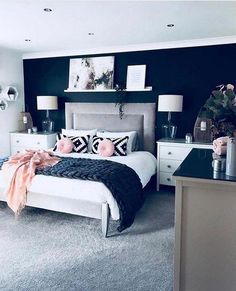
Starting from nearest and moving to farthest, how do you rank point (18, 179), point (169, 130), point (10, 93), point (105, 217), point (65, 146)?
point (105, 217)
point (18, 179)
point (65, 146)
point (169, 130)
point (10, 93)

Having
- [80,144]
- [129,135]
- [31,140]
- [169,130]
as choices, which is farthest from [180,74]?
[31,140]

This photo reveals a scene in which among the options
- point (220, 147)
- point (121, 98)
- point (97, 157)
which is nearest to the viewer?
point (220, 147)

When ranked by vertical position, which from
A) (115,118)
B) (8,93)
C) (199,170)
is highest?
(8,93)

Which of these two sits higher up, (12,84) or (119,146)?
(12,84)

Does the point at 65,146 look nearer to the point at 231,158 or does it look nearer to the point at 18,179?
the point at 18,179

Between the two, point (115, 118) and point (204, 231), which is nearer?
point (204, 231)

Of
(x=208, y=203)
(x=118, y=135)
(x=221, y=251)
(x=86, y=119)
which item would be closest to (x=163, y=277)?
(x=221, y=251)

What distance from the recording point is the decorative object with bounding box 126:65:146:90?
4.74 m

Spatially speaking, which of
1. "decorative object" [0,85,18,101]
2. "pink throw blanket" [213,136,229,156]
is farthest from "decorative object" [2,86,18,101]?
"pink throw blanket" [213,136,229,156]

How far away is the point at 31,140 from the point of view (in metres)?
5.32

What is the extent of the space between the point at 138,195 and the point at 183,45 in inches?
103

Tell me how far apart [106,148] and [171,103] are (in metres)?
1.25

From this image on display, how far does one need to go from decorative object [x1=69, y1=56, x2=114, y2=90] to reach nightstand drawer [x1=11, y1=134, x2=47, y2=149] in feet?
3.80

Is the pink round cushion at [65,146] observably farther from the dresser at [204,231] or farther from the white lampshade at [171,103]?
the dresser at [204,231]
